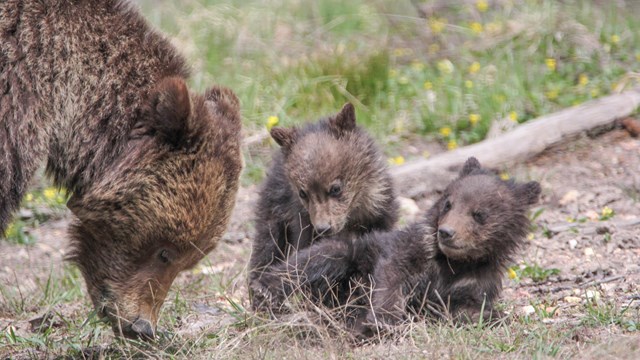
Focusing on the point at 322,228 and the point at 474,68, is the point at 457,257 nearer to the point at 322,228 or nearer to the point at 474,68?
the point at 322,228

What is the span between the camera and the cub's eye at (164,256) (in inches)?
216

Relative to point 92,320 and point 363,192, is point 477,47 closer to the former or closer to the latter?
point 363,192

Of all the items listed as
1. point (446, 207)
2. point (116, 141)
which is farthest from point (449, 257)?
point (116, 141)

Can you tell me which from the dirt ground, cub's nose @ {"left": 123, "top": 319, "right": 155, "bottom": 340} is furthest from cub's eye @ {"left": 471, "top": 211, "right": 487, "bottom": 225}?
cub's nose @ {"left": 123, "top": 319, "right": 155, "bottom": 340}

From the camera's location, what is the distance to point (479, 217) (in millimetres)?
5848

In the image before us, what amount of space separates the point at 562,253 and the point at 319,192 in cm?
216

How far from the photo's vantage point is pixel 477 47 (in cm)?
1134

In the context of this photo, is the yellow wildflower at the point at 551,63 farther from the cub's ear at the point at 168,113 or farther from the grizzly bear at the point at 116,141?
the cub's ear at the point at 168,113

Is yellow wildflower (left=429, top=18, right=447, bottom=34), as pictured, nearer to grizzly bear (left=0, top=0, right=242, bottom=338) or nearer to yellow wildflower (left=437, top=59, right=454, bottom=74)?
yellow wildflower (left=437, top=59, right=454, bottom=74)

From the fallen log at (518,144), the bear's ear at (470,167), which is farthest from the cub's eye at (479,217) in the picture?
the fallen log at (518,144)

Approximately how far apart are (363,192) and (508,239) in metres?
1.05

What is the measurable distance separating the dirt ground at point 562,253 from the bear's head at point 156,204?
2.63ft

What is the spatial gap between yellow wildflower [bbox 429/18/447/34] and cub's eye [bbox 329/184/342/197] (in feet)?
19.7

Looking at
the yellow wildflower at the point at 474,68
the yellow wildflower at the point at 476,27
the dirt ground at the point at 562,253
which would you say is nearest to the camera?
the dirt ground at the point at 562,253
